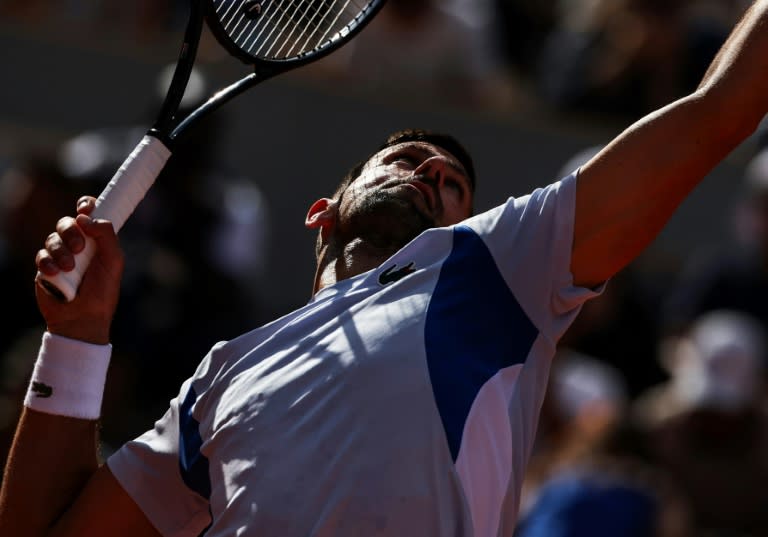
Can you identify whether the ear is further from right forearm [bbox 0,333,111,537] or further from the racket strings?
right forearm [bbox 0,333,111,537]

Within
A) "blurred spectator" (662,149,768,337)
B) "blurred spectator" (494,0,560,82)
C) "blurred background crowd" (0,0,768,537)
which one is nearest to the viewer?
"blurred background crowd" (0,0,768,537)

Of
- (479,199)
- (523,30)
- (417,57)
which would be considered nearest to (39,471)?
(479,199)

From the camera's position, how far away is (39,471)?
342cm

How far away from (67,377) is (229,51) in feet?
2.75

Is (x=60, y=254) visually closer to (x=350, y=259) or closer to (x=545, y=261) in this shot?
(x=350, y=259)

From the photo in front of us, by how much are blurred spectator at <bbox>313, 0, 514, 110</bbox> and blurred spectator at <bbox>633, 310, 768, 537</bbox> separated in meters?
2.23

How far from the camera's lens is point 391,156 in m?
3.81

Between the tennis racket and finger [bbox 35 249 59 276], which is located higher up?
the tennis racket

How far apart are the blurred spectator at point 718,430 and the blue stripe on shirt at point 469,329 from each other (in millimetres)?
3375

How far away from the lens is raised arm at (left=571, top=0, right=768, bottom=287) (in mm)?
3170

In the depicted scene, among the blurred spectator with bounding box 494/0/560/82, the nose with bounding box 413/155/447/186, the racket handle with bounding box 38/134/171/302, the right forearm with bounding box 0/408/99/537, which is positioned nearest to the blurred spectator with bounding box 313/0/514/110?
the blurred spectator with bounding box 494/0/560/82

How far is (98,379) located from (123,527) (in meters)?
0.34

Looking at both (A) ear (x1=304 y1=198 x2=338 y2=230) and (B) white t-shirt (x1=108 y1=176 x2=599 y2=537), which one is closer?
(B) white t-shirt (x1=108 y1=176 x2=599 y2=537)

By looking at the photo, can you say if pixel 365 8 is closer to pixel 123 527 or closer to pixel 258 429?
pixel 258 429
